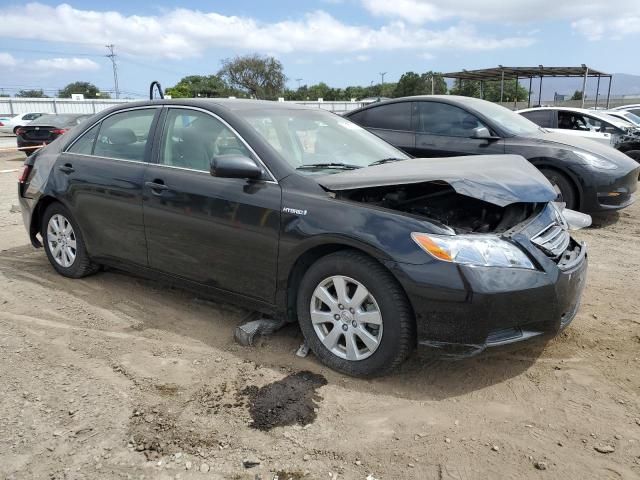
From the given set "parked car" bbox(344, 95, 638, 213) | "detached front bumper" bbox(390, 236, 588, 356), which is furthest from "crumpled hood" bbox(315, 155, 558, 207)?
"parked car" bbox(344, 95, 638, 213)

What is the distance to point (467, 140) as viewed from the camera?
7.19 metres

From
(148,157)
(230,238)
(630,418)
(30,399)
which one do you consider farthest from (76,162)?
(630,418)

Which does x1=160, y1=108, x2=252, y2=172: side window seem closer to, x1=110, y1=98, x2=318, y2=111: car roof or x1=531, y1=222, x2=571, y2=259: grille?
x1=110, y1=98, x2=318, y2=111: car roof

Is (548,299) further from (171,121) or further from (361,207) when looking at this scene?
(171,121)

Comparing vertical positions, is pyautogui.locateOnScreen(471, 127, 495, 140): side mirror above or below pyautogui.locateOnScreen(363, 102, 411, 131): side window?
below

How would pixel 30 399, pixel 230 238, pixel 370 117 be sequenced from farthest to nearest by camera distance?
pixel 370 117 < pixel 230 238 < pixel 30 399

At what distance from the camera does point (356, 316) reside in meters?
3.06

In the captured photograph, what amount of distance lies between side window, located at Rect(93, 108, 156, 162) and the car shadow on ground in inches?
47.1

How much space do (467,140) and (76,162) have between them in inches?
194

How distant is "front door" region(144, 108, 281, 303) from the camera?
3408mm

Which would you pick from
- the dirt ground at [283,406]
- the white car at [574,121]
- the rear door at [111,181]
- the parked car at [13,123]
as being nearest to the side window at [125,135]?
the rear door at [111,181]

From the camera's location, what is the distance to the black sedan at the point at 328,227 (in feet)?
9.31

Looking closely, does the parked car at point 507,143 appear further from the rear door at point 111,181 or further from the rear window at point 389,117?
the rear door at point 111,181

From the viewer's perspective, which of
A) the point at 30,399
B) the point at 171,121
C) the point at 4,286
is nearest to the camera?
the point at 30,399
